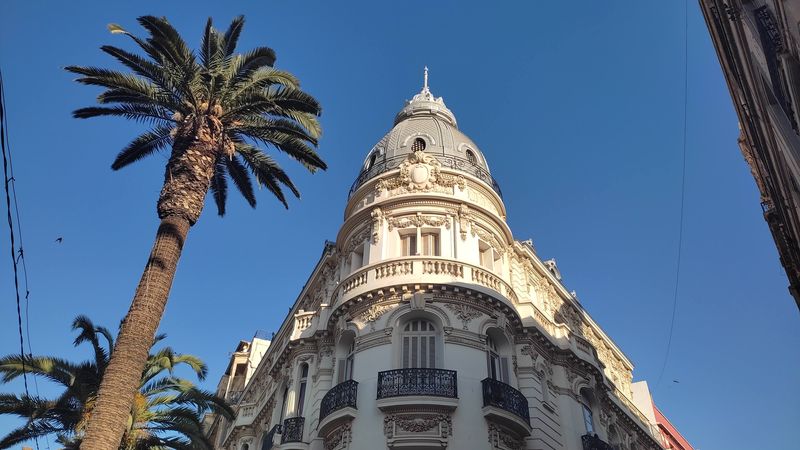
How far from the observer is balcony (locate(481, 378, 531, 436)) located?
19.5 metres

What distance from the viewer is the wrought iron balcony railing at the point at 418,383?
19484 mm

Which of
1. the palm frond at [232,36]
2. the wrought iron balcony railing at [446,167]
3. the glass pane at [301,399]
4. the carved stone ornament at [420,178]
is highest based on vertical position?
the wrought iron balcony railing at [446,167]

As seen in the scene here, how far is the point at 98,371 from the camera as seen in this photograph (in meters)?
19.2

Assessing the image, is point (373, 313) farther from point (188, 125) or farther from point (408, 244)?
point (188, 125)

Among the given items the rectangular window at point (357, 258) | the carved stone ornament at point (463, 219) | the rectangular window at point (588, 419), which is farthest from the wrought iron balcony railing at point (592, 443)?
the rectangular window at point (357, 258)

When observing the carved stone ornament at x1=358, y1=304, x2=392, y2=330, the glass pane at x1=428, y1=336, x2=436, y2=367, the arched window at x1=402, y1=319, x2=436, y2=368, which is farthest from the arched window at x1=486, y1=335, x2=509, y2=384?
the carved stone ornament at x1=358, y1=304, x2=392, y2=330

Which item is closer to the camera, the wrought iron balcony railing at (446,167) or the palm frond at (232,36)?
the palm frond at (232,36)

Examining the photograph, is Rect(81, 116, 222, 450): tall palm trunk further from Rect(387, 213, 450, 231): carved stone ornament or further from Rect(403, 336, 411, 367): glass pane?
Rect(387, 213, 450, 231): carved stone ornament

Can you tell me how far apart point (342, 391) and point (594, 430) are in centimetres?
1156

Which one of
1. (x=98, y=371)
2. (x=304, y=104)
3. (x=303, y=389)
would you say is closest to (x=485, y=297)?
(x=303, y=389)

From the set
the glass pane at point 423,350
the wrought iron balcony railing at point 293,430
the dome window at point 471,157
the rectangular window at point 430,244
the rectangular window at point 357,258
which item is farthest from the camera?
the dome window at point 471,157

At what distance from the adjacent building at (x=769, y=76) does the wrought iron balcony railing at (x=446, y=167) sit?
1029cm

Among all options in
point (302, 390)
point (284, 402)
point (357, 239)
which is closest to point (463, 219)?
point (357, 239)

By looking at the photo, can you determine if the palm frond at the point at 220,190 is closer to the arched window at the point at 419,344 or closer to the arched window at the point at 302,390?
the arched window at the point at 419,344
